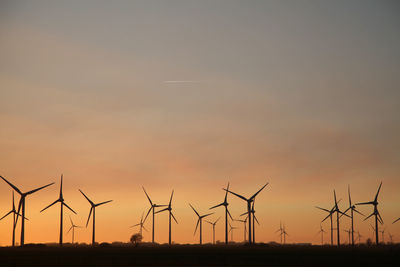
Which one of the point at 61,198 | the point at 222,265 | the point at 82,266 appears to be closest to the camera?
the point at 82,266

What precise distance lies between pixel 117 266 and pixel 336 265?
34.4 metres

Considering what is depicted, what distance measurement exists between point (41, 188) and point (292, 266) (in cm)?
11297

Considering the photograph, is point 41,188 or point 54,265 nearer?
point 54,265

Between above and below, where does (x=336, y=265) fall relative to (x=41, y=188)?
below

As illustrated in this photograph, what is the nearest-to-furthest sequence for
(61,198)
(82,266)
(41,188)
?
(82,266), (41,188), (61,198)

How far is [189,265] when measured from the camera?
3314 inches

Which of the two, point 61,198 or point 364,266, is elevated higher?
point 61,198

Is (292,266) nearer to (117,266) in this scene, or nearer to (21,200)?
(117,266)

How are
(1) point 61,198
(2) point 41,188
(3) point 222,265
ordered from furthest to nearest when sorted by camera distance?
(1) point 61,198, (2) point 41,188, (3) point 222,265

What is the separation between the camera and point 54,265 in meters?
81.7

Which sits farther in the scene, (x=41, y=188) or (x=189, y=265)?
(x=41, y=188)

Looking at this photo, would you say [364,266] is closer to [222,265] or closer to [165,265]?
[222,265]

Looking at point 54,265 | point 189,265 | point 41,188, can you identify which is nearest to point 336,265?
point 189,265

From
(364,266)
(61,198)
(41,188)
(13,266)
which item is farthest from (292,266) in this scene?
(61,198)
